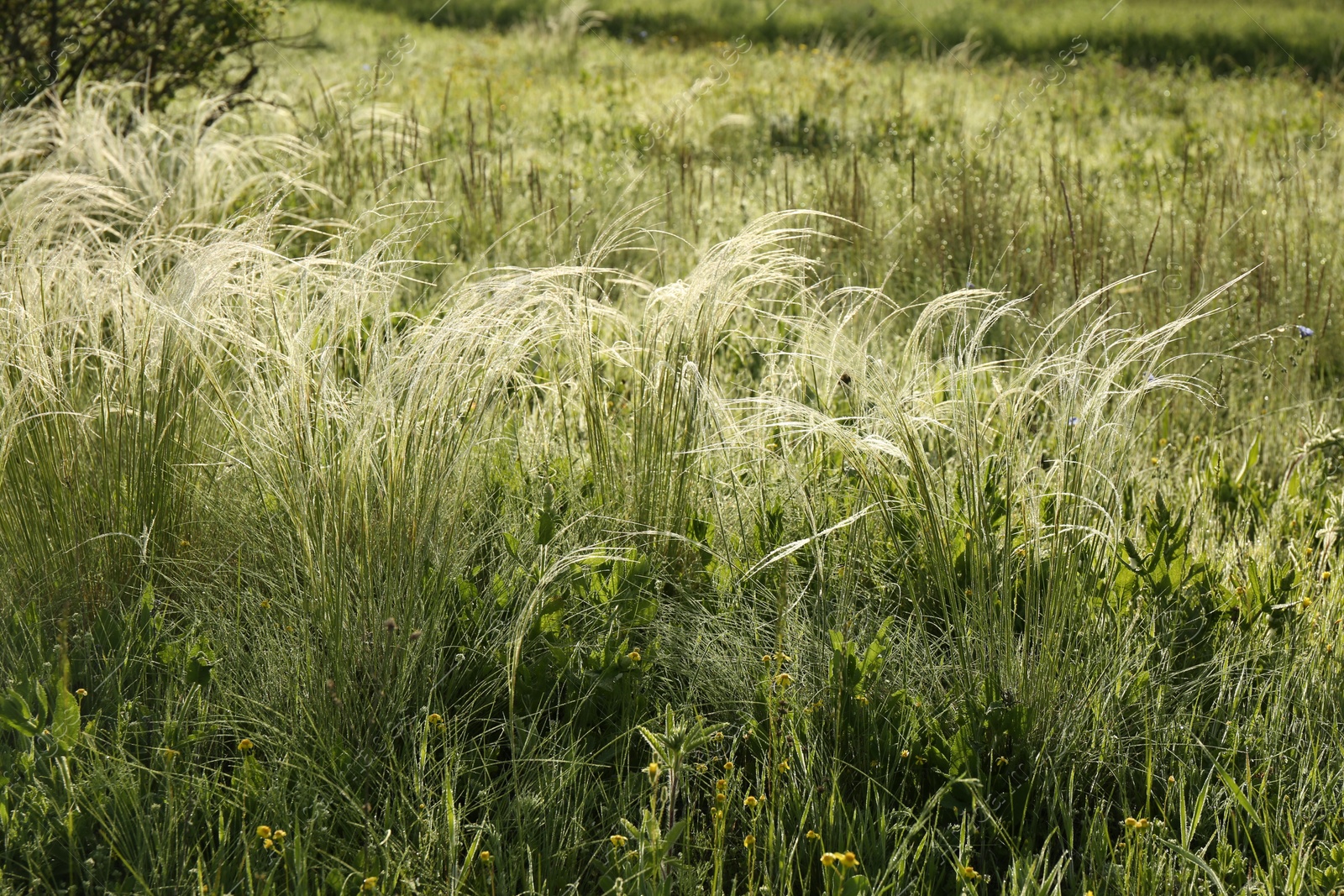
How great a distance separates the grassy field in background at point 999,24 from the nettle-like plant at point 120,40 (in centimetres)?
567

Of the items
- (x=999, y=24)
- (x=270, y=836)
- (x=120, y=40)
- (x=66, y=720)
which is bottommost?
(x=270, y=836)

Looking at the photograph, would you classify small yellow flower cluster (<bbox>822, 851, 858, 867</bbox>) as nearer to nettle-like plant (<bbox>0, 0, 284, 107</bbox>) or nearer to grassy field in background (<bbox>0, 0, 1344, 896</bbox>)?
grassy field in background (<bbox>0, 0, 1344, 896</bbox>)

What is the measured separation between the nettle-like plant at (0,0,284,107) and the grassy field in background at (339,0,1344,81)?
5666 millimetres

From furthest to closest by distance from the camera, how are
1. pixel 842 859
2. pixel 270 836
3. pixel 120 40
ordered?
pixel 120 40 < pixel 270 836 < pixel 842 859

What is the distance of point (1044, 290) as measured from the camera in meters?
3.96

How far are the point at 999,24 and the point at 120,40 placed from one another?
1042cm

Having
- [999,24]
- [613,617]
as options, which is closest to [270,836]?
[613,617]

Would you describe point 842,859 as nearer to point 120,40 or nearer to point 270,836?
point 270,836

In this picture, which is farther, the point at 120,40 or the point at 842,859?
the point at 120,40

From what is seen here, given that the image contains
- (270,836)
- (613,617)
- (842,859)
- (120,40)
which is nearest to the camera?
(842,859)

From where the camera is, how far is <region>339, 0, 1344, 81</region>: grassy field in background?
1182 centimetres

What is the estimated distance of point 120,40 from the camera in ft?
17.7

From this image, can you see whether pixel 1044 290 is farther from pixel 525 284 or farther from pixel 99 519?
pixel 99 519

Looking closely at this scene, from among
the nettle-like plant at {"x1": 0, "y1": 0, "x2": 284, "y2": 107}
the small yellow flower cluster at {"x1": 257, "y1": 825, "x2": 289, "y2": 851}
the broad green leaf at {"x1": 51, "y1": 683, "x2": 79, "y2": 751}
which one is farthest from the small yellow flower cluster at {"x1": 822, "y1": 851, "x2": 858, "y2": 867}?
the nettle-like plant at {"x1": 0, "y1": 0, "x2": 284, "y2": 107}
